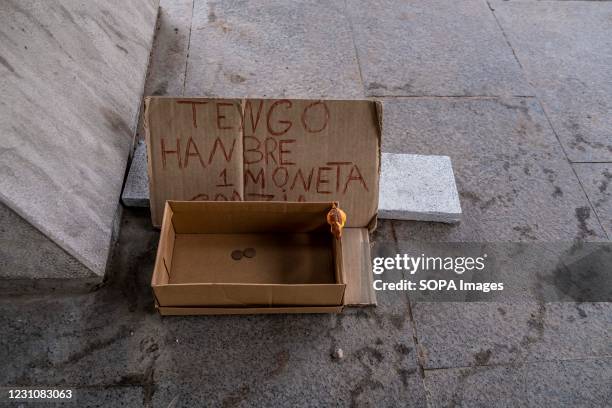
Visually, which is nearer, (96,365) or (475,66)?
(96,365)

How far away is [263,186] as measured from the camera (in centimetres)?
223

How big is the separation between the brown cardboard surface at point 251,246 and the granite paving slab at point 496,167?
43 centimetres

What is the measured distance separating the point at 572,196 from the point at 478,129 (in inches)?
26.3

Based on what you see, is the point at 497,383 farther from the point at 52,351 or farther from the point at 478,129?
the point at 52,351

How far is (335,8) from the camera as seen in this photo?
384 cm

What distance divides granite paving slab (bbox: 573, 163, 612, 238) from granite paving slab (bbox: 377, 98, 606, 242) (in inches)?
1.8

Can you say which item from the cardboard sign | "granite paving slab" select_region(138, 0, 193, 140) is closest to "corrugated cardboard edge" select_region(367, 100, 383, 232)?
the cardboard sign

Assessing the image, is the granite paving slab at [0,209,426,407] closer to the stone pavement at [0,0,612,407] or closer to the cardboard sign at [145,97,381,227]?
the stone pavement at [0,0,612,407]

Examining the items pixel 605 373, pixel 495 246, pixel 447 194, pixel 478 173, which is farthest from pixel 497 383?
pixel 478 173

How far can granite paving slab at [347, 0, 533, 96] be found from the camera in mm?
3240

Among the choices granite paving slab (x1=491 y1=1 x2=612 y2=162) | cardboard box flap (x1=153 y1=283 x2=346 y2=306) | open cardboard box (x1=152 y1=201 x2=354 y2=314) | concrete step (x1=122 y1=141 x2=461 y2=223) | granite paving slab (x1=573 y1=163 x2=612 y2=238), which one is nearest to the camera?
cardboard box flap (x1=153 y1=283 x2=346 y2=306)

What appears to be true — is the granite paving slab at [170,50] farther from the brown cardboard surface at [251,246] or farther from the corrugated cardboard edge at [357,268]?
the corrugated cardboard edge at [357,268]

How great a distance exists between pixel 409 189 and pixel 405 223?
0.59 feet

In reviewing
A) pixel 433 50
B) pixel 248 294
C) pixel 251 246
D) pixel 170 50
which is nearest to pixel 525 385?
pixel 248 294
